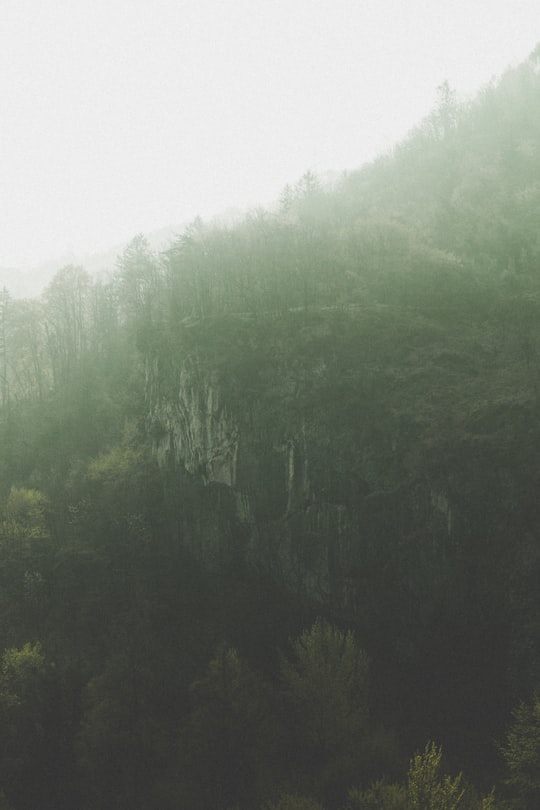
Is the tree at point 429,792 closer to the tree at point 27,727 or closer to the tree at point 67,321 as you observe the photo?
the tree at point 27,727

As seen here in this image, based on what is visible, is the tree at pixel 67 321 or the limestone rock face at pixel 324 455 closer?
the limestone rock face at pixel 324 455

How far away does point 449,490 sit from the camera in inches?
933

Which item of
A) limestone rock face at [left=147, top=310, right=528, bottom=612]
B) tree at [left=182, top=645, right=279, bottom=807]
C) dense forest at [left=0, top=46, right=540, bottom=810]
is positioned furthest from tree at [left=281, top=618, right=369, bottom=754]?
limestone rock face at [left=147, top=310, right=528, bottom=612]

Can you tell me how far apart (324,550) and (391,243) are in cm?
2654

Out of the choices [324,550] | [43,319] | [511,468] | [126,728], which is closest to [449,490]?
[511,468]

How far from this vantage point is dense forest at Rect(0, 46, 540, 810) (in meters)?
20.9

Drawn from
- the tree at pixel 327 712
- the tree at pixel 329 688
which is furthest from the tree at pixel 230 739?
the tree at pixel 329 688

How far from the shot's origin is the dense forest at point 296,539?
68.7ft

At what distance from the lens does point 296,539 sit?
28.0 m

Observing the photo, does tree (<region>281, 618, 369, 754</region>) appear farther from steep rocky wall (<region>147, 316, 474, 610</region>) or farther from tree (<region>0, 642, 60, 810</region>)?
tree (<region>0, 642, 60, 810</region>)

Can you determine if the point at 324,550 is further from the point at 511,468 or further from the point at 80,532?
the point at 80,532

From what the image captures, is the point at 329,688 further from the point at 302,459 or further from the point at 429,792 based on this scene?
the point at 302,459

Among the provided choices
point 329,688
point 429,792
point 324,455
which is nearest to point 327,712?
point 329,688

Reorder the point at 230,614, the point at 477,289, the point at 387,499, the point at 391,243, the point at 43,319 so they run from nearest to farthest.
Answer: the point at 387,499 < the point at 230,614 < the point at 477,289 < the point at 391,243 < the point at 43,319
